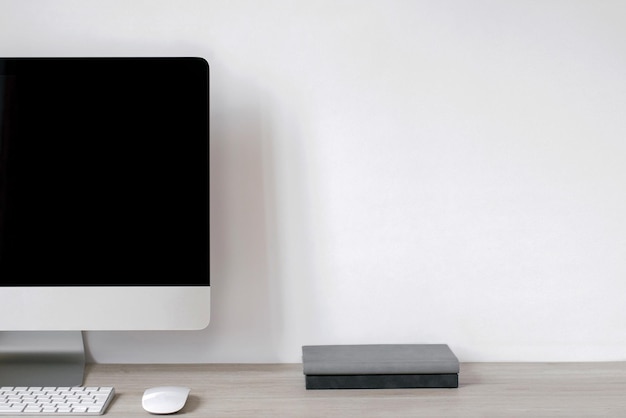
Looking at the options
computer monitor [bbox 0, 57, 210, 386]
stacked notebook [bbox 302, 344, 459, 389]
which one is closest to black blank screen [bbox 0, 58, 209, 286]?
computer monitor [bbox 0, 57, 210, 386]

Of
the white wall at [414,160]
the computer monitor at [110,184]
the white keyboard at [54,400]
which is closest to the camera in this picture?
the white keyboard at [54,400]

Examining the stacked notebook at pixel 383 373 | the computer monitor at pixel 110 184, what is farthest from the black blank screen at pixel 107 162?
the stacked notebook at pixel 383 373

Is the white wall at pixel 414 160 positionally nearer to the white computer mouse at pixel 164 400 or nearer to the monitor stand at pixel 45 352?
the monitor stand at pixel 45 352

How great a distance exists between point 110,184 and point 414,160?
0.63 m

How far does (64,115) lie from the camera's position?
116 cm

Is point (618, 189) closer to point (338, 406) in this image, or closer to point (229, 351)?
point (338, 406)

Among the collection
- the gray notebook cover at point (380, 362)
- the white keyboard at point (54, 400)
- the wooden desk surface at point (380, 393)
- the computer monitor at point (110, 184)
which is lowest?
the wooden desk surface at point (380, 393)

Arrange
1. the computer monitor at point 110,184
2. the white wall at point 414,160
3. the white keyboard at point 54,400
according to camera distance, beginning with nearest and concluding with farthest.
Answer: the white keyboard at point 54,400, the computer monitor at point 110,184, the white wall at point 414,160

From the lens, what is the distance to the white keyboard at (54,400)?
1023mm

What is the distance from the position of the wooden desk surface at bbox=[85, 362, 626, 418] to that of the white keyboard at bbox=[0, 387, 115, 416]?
3 cm

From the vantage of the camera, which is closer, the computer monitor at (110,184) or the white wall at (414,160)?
the computer monitor at (110,184)

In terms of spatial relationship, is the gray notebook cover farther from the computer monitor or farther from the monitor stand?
the monitor stand

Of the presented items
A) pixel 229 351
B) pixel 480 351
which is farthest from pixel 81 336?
pixel 480 351

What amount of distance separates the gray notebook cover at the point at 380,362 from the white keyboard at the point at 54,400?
1.20 feet
